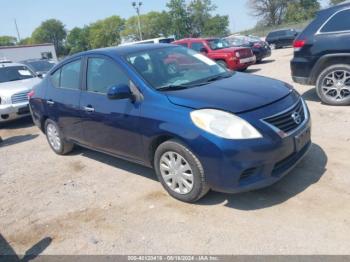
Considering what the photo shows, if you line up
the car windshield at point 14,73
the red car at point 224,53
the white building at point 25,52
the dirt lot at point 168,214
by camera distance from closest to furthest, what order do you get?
the dirt lot at point 168,214 < the car windshield at point 14,73 < the red car at point 224,53 < the white building at point 25,52

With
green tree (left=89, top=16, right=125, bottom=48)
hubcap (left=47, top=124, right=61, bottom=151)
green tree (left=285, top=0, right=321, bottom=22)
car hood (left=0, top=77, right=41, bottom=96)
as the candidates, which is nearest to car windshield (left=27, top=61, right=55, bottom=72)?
car hood (left=0, top=77, right=41, bottom=96)

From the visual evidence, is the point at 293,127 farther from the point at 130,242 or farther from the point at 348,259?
the point at 130,242

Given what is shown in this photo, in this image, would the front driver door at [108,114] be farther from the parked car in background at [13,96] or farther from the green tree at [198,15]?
the green tree at [198,15]

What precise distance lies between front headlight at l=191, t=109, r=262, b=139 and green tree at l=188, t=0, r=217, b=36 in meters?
72.3

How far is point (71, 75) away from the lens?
214 inches

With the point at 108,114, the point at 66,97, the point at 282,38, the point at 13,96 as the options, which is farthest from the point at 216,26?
the point at 108,114

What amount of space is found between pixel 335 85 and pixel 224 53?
23.5ft

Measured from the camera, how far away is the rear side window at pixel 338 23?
656 cm

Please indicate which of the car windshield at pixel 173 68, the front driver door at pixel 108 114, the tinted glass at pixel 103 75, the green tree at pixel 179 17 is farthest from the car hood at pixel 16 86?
the green tree at pixel 179 17

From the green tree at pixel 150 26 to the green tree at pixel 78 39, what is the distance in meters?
13.0

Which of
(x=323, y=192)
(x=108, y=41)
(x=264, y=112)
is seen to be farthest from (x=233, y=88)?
(x=108, y=41)

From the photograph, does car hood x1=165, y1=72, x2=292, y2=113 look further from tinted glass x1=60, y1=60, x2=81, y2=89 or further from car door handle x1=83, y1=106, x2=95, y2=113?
tinted glass x1=60, y1=60, x2=81, y2=89

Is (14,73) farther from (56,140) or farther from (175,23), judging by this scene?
(175,23)

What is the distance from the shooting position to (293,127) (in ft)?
12.3
